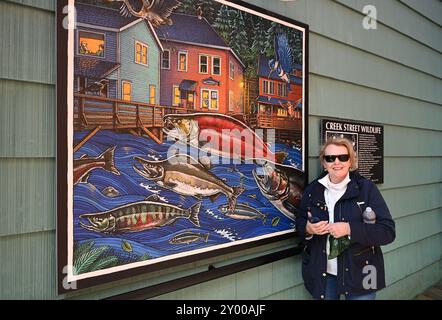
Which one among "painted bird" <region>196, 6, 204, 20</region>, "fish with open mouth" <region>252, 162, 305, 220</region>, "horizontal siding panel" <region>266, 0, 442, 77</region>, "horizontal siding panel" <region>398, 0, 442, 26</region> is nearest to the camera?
"painted bird" <region>196, 6, 204, 20</region>

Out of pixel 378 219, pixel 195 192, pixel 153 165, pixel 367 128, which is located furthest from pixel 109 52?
pixel 367 128

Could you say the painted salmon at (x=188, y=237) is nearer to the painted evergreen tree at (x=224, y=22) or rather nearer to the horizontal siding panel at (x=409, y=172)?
the painted evergreen tree at (x=224, y=22)

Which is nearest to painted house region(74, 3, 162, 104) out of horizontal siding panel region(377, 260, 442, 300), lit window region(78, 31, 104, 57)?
lit window region(78, 31, 104, 57)

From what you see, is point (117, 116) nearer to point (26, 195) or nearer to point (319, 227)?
point (26, 195)

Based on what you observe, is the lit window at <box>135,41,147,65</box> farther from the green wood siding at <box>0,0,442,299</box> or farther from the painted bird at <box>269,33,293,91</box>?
the painted bird at <box>269,33,293,91</box>

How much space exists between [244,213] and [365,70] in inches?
66.7

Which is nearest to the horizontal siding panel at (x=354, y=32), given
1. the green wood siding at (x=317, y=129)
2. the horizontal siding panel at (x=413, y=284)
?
the green wood siding at (x=317, y=129)

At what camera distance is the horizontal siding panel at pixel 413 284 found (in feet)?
10.2

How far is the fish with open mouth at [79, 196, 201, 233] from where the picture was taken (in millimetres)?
1355

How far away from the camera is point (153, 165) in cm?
152

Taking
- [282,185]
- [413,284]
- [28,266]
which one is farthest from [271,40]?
[413,284]

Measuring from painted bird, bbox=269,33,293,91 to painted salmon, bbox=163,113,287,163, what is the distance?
419mm

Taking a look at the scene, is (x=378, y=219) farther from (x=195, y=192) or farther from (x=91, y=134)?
(x=91, y=134)

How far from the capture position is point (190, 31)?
1.65m
